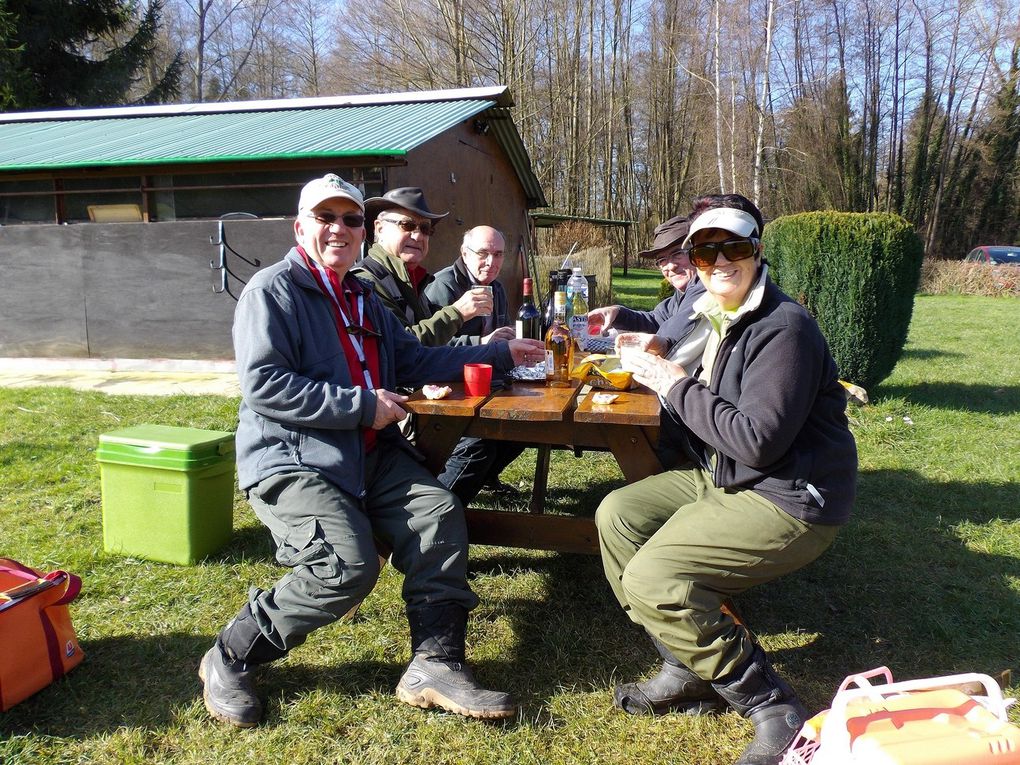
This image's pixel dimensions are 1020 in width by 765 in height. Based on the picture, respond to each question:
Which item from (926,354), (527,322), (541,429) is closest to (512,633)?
(541,429)

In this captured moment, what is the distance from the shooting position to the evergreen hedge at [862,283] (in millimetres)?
6539

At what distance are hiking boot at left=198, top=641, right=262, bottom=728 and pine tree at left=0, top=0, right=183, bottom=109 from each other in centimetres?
2084

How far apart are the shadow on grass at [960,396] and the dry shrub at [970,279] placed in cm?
1373

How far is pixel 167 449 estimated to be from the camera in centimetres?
326

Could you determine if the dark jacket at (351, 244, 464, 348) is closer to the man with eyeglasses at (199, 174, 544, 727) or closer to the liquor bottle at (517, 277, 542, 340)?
the liquor bottle at (517, 277, 542, 340)

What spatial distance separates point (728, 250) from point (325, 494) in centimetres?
148

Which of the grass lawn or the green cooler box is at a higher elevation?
the green cooler box

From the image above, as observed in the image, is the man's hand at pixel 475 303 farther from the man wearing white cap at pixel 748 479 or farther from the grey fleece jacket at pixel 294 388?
the man wearing white cap at pixel 748 479

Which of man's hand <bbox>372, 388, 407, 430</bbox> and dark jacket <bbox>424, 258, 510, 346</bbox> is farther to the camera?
dark jacket <bbox>424, 258, 510, 346</bbox>

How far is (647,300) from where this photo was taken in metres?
16.9

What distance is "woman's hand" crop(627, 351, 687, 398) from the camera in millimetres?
2320

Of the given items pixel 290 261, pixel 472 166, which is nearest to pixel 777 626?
pixel 290 261

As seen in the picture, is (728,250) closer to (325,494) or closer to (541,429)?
(541,429)

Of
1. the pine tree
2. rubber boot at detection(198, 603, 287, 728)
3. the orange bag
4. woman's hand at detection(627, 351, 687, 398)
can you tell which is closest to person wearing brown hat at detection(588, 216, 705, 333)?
woman's hand at detection(627, 351, 687, 398)
